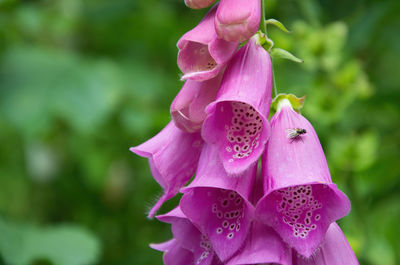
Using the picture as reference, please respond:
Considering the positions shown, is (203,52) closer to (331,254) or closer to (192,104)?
(192,104)

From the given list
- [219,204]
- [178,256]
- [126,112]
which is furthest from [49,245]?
[126,112]

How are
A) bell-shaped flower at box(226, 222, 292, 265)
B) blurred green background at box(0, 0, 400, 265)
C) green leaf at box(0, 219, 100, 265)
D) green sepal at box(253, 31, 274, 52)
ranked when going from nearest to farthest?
bell-shaped flower at box(226, 222, 292, 265), green sepal at box(253, 31, 274, 52), green leaf at box(0, 219, 100, 265), blurred green background at box(0, 0, 400, 265)

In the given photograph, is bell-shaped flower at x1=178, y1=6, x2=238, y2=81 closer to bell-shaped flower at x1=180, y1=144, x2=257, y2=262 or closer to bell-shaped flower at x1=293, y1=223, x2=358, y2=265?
bell-shaped flower at x1=180, y1=144, x2=257, y2=262

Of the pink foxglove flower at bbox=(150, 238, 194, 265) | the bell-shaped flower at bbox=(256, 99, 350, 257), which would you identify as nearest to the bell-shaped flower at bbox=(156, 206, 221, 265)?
the pink foxglove flower at bbox=(150, 238, 194, 265)

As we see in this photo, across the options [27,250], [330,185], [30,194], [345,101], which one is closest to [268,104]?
[330,185]

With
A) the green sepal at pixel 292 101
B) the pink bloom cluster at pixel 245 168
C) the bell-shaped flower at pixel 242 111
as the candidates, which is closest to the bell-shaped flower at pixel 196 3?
the pink bloom cluster at pixel 245 168

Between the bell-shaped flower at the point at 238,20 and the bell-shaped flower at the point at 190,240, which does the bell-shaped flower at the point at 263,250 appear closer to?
the bell-shaped flower at the point at 190,240

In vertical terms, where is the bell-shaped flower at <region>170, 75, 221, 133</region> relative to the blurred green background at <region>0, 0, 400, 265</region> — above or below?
above
